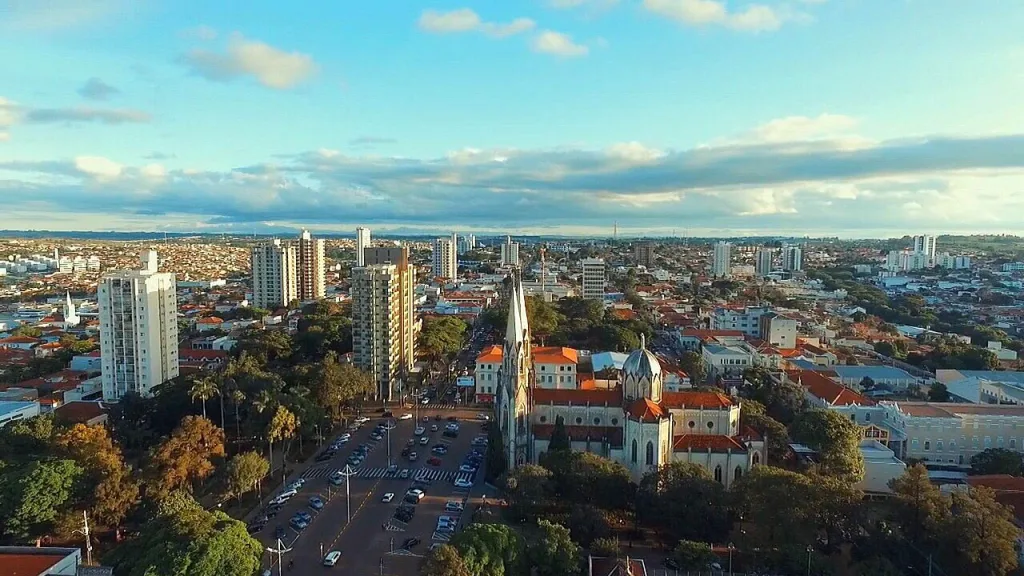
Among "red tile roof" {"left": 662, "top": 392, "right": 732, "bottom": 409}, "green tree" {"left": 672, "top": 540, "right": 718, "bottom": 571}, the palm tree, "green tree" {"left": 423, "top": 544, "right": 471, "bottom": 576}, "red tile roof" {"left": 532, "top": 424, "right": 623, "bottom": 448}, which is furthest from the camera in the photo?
the palm tree

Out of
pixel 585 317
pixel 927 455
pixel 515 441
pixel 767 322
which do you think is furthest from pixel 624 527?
pixel 585 317

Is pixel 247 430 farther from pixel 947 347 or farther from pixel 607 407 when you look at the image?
pixel 947 347

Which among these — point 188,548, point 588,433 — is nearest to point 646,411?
point 588,433

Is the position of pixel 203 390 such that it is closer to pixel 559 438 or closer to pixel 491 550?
pixel 559 438

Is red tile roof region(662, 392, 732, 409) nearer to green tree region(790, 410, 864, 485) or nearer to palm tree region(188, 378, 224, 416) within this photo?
green tree region(790, 410, 864, 485)

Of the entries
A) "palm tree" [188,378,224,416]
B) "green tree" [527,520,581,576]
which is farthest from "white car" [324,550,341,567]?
"palm tree" [188,378,224,416]

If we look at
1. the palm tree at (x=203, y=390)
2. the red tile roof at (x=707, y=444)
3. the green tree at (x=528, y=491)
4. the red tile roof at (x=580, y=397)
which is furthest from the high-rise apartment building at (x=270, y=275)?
the red tile roof at (x=707, y=444)
